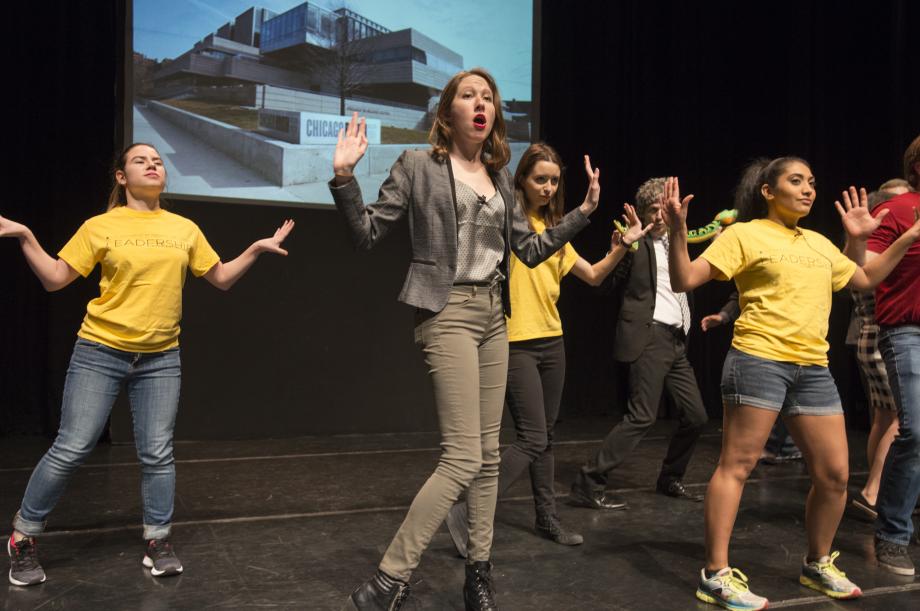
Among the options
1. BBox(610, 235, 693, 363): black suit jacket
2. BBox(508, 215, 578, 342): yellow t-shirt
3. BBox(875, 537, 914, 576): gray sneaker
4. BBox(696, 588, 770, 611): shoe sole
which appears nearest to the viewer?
BBox(696, 588, 770, 611): shoe sole

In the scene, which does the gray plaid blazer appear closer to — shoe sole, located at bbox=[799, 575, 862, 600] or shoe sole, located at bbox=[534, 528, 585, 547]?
shoe sole, located at bbox=[534, 528, 585, 547]

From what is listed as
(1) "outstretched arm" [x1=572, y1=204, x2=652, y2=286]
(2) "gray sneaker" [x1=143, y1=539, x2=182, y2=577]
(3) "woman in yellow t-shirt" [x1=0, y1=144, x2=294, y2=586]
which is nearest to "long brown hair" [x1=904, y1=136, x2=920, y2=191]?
(1) "outstretched arm" [x1=572, y1=204, x2=652, y2=286]

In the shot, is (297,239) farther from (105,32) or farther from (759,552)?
(759,552)

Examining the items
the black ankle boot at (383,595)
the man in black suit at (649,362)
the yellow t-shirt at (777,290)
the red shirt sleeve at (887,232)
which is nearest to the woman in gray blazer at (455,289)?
the black ankle boot at (383,595)

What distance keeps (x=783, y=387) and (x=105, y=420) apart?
2.04 m

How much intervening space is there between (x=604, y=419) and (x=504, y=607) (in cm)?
402

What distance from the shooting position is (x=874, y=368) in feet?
11.6

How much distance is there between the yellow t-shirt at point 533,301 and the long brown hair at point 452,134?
2.36ft

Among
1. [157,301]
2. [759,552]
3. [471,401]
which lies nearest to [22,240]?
[157,301]

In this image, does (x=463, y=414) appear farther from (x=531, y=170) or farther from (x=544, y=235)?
(x=531, y=170)

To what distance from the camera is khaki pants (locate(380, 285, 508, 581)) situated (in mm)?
2162

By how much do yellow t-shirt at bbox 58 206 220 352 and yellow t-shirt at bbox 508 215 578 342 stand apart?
3.81ft

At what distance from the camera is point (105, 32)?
16.4 feet

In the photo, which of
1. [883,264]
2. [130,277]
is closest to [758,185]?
[883,264]
